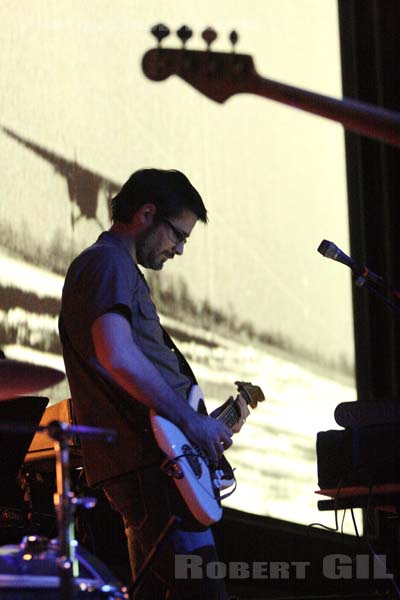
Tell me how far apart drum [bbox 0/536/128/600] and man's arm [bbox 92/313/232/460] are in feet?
1.70

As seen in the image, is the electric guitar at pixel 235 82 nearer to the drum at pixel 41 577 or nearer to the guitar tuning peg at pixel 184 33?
the guitar tuning peg at pixel 184 33

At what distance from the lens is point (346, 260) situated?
311 cm

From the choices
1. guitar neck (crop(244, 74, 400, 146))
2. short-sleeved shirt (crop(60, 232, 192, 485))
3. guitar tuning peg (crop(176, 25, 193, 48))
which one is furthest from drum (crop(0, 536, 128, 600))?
guitar neck (crop(244, 74, 400, 146))

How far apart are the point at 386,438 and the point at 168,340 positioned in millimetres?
793

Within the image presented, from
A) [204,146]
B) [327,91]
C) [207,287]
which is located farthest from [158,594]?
[327,91]

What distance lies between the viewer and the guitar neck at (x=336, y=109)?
4.56 meters

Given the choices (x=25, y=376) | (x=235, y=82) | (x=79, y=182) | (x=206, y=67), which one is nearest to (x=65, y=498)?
(x=25, y=376)

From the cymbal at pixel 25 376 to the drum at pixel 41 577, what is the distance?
347 mm

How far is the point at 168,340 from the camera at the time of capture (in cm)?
282

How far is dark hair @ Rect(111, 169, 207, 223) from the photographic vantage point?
106 inches

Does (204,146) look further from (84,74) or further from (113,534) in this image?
(113,534)

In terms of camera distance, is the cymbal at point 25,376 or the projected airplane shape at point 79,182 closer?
the cymbal at point 25,376

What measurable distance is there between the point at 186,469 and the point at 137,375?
25 cm

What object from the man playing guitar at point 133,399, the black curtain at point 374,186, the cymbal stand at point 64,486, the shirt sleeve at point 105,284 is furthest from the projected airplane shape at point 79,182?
the cymbal stand at point 64,486
